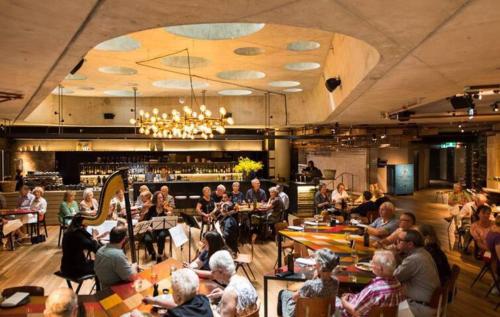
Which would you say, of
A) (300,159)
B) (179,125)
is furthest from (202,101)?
(300,159)

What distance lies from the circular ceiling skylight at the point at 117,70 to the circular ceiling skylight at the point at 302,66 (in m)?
3.58

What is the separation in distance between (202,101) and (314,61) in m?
6.06

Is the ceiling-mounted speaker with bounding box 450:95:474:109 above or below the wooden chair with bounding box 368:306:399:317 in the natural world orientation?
above

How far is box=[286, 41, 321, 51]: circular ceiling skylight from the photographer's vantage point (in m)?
6.91

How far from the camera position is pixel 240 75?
9852mm

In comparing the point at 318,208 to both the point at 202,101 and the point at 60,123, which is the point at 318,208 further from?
the point at 60,123

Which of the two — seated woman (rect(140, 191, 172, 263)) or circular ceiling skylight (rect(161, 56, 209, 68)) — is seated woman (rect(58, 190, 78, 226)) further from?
circular ceiling skylight (rect(161, 56, 209, 68))

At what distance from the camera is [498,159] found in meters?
15.0

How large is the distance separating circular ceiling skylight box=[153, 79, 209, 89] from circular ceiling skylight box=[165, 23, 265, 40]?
434 centimetres

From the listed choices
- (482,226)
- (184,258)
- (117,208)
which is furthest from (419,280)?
(117,208)

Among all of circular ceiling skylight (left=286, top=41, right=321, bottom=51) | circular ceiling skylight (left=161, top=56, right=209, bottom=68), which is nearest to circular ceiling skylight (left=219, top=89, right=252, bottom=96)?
circular ceiling skylight (left=161, top=56, right=209, bottom=68)

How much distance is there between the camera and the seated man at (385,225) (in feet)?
20.8

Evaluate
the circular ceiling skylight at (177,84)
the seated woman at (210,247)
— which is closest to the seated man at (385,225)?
the seated woman at (210,247)

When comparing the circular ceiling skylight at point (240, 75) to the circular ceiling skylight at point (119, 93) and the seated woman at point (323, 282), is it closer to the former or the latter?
the circular ceiling skylight at point (119, 93)
